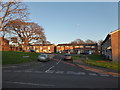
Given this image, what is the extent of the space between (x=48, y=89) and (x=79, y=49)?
233 ft

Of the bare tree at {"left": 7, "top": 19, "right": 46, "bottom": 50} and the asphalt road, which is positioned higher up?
the bare tree at {"left": 7, "top": 19, "right": 46, "bottom": 50}

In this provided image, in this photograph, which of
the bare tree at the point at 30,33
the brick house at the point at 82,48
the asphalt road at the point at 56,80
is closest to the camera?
the asphalt road at the point at 56,80

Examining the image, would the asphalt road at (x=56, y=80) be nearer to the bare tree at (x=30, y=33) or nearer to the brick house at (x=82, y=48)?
the bare tree at (x=30, y=33)

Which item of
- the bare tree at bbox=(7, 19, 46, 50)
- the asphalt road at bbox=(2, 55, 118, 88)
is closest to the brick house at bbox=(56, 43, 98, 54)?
the bare tree at bbox=(7, 19, 46, 50)

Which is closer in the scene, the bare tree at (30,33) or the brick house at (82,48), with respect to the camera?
the bare tree at (30,33)

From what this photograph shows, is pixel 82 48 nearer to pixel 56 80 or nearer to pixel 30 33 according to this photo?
pixel 30 33

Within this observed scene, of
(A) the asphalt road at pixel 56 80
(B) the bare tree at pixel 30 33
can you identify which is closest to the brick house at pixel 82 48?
(B) the bare tree at pixel 30 33

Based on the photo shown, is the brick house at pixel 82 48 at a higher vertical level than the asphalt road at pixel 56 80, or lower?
higher

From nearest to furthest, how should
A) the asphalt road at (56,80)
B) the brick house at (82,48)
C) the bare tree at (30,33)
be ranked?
1. the asphalt road at (56,80)
2. the bare tree at (30,33)
3. the brick house at (82,48)

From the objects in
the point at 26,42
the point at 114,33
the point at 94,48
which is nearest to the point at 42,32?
the point at 26,42

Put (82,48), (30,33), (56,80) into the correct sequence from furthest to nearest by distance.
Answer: (82,48), (30,33), (56,80)

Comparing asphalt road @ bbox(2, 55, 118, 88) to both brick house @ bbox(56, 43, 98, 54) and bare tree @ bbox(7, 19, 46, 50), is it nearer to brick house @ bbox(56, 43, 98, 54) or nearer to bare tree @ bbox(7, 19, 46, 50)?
bare tree @ bbox(7, 19, 46, 50)

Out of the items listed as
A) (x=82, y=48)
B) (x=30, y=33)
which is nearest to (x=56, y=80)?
(x=30, y=33)

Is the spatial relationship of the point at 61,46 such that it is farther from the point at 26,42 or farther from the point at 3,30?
the point at 3,30
